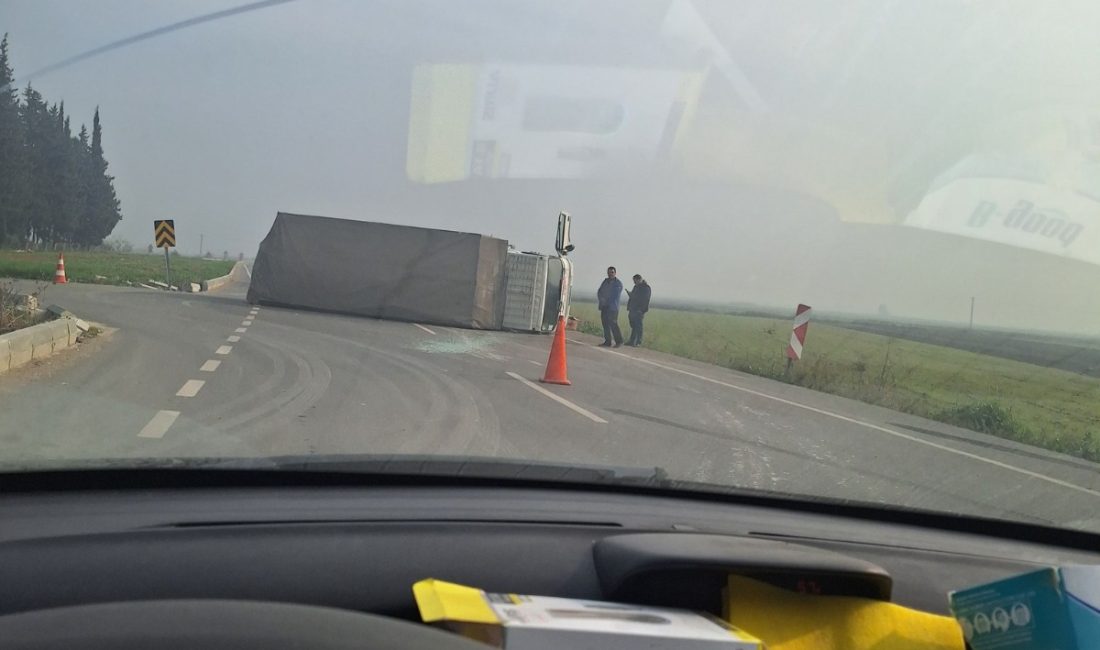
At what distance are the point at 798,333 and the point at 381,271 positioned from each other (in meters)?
8.91

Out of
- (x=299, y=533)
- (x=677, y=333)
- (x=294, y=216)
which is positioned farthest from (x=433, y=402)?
(x=677, y=333)

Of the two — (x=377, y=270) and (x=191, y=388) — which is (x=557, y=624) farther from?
(x=377, y=270)

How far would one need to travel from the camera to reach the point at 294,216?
774 inches

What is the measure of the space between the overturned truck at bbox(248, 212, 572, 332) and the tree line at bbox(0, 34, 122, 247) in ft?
29.1

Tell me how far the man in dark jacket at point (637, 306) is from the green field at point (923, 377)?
0.50m

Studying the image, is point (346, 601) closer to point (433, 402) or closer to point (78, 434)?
point (78, 434)

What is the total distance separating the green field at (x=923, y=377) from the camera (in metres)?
11.2

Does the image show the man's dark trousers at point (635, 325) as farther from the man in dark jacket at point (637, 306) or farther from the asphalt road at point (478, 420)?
the asphalt road at point (478, 420)

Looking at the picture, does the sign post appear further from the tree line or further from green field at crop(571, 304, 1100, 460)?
green field at crop(571, 304, 1100, 460)

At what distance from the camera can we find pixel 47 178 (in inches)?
362

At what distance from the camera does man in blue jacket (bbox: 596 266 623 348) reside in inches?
717

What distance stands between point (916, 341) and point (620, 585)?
17547 millimetres

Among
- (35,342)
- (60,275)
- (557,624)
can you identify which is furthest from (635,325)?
(557,624)

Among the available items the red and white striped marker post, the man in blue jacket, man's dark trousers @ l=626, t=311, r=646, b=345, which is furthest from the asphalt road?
man's dark trousers @ l=626, t=311, r=646, b=345
